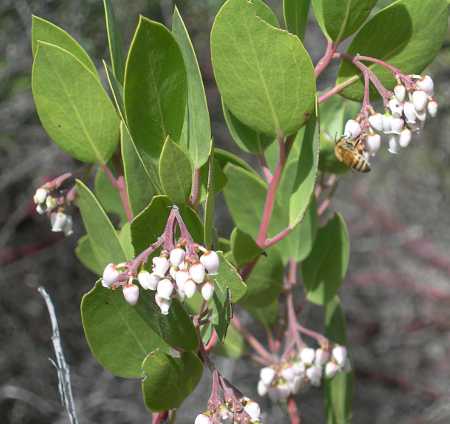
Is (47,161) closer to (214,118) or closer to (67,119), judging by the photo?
(214,118)

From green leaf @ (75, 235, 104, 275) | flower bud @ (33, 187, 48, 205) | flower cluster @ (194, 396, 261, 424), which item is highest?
flower bud @ (33, 187, 48, 205)

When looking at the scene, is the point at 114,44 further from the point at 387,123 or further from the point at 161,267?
the point at 387,123

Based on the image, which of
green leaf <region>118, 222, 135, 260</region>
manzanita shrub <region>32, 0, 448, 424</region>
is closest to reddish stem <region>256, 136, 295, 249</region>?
manzanita shrub <region>32, 0, 448, 424</region>

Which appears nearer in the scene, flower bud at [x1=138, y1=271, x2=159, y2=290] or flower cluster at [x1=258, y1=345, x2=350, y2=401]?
flower bud at [x1=138, y1=271, x2=159, y2=290]

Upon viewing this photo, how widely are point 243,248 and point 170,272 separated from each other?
20cm

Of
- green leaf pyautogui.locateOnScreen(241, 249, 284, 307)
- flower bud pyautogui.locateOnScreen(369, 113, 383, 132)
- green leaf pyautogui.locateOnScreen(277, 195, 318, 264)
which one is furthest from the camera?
green leaf pyautogui.locateOnScreen(277, 195, 318, 264)

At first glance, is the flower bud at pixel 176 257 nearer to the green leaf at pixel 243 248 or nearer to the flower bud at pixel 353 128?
the green leaf at pixel 243 248

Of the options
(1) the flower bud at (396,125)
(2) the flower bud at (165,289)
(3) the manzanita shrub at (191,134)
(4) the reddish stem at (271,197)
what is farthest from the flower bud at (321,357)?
(2) the flower bud at (165,289)

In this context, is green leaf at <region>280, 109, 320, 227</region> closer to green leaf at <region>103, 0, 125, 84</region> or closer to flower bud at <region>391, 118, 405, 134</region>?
flower bud at <region>391, 118, 405, 134</region>

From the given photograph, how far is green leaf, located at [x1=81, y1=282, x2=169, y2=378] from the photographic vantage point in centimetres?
94

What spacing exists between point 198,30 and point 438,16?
306 centimetres

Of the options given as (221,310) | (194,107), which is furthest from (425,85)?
(221,310)

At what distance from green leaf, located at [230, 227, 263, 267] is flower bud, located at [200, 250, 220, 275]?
0.45 ft

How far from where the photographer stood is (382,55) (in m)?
1.10
